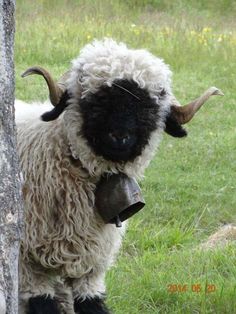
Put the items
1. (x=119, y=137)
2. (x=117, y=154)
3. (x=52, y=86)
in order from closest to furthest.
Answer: (x=119, y=137)
(x=117, y=154)
(x=52, y=86)

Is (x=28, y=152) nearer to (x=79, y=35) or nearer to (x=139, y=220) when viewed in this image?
(x=139, y=220)

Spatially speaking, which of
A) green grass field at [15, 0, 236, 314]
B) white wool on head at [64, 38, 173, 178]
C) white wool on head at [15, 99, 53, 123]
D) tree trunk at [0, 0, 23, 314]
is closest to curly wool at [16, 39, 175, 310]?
white wool on head at [64, 38, 173, 178]

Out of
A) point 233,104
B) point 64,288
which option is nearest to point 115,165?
point 64,288

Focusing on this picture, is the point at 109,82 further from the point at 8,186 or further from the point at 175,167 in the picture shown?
the point at 175,167

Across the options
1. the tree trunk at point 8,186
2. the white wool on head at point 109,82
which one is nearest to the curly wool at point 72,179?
the white wool on head at point 109,82

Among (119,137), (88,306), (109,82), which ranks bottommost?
(88,306)

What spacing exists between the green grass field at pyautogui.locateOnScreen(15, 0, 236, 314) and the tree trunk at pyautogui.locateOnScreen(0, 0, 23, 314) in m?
2.06

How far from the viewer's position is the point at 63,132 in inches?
185

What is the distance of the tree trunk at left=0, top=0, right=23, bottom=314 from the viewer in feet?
10.4

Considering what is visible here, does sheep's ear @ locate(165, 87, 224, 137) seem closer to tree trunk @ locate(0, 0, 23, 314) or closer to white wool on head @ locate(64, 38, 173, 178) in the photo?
white wool on head @ locate(64, 38, 173, 178)

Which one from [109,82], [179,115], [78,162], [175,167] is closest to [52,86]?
[109,82]

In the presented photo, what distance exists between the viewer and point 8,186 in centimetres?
321

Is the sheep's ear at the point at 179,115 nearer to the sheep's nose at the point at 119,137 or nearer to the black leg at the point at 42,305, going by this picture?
the sheep's nose at the point at 119,137

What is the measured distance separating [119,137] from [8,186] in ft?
4.00
